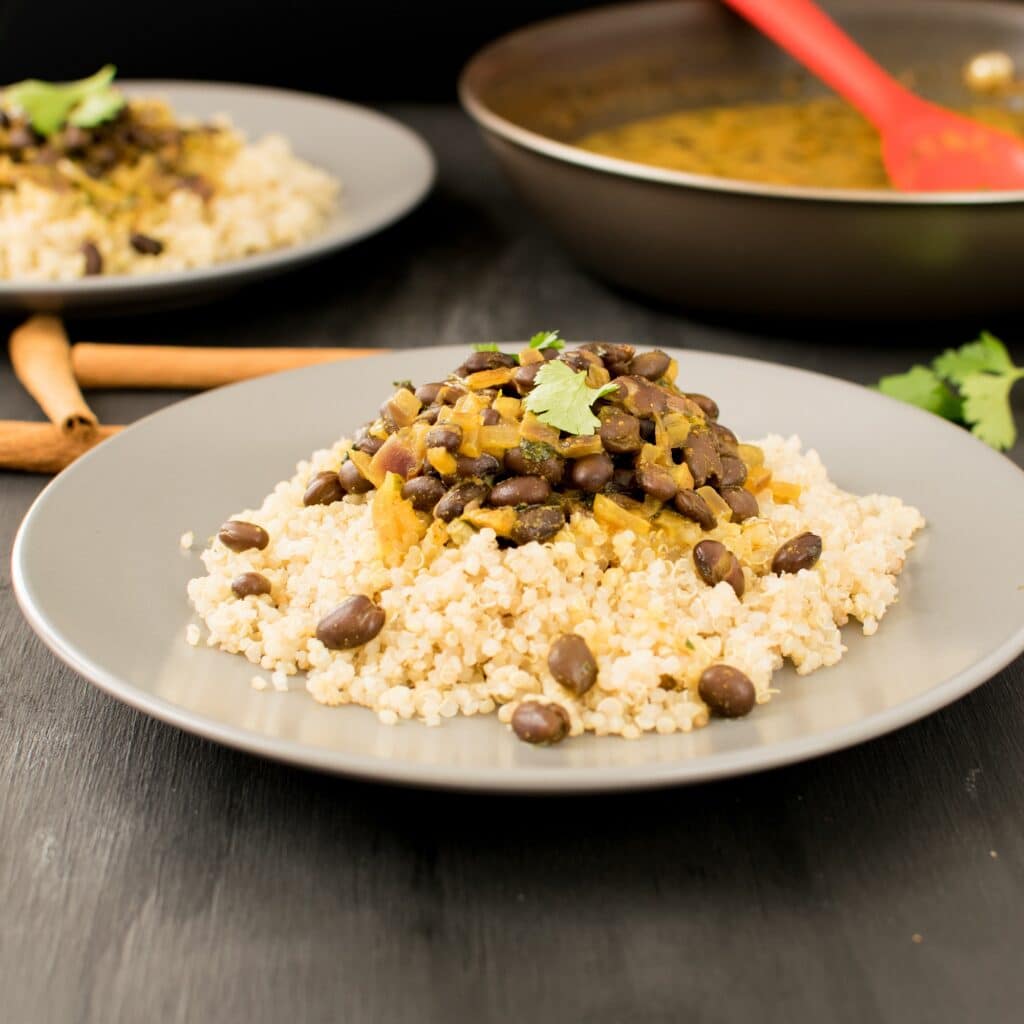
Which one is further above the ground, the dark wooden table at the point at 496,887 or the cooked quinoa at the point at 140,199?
the dark wooden table at the point at 496,887

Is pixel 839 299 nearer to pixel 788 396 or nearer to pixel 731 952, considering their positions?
pixel 788 396

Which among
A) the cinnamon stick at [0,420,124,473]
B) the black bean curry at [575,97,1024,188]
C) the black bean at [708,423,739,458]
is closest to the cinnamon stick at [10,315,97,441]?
the cinnamon stick at [0,420,124,473]

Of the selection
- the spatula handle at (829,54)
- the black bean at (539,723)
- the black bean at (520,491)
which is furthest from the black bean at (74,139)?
the black bean at (539,723)

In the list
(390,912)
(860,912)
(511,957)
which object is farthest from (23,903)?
(860,912)

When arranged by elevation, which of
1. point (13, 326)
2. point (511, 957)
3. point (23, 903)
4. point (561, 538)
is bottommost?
point (13, 326)

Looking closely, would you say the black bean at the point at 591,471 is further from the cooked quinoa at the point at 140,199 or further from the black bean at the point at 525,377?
the cooked quinoa at the point at 140,199

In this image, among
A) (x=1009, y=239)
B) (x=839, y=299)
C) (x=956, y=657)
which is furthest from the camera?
(x=839, y=299)
